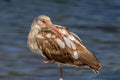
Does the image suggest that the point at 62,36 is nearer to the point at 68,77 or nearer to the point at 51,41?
the point at 51,41

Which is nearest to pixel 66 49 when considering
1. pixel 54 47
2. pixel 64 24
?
pixel 54 47

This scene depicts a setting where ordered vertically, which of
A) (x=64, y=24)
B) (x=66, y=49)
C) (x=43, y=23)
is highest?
(x=64, y=24)

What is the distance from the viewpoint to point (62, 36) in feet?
37.6

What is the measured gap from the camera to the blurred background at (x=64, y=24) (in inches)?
573

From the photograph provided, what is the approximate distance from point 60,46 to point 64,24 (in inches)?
304

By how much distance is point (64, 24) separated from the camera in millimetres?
19219

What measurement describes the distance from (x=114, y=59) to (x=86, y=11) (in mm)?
5419

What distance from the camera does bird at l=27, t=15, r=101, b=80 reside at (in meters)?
11.3

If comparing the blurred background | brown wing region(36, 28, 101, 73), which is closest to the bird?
brown wing region(36, 28, 101, 73)

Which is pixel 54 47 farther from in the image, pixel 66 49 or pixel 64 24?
pixel 64 24

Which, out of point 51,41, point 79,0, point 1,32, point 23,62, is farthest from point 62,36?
point 79,0

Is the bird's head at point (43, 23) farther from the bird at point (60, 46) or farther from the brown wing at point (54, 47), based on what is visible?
the brown wing at point (54, 47)

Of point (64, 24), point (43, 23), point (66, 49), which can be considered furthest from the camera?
point (64, 24)

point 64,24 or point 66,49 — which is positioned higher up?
point 64,24
